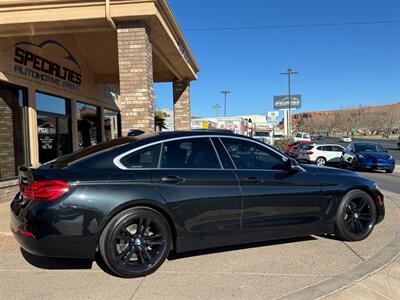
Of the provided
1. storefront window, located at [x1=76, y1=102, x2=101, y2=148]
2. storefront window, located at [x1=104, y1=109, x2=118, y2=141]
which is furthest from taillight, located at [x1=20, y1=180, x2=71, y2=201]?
storefront window, located at [x1=104, y1=109, x2=118, y2=141]

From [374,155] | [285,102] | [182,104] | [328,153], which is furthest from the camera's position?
[285,102]

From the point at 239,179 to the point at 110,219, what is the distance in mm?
1585

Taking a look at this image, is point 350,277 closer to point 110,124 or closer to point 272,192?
point 272,192

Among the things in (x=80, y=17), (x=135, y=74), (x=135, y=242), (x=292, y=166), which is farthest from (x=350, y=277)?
(x=80, y=17)

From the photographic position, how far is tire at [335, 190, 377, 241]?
5.35m

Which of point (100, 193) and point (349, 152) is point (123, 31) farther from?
point (349, 152)

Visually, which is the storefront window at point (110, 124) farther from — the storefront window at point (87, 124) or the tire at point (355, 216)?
the tire at point (355, 216)

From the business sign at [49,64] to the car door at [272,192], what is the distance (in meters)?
6.86

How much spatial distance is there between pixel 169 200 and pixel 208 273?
912 mm

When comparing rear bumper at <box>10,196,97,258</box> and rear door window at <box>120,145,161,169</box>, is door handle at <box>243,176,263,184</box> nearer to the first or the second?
rear door window at <box>120,145,161,169</box>

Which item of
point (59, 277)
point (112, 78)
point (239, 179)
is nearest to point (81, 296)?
point (59, 277)

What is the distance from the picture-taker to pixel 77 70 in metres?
12.7

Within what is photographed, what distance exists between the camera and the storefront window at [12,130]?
364 inches

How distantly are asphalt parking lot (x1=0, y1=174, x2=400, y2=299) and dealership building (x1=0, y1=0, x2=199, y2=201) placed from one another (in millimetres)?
3678
